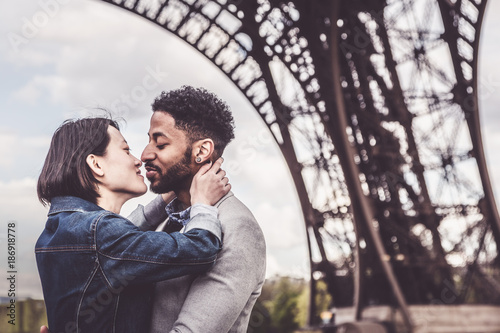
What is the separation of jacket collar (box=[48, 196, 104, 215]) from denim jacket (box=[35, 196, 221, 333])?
6 centimetres

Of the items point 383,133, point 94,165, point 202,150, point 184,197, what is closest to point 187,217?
point 184,197

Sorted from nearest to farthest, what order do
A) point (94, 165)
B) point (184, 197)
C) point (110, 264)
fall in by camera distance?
point (110, 264) → point (94, 165) → point (184, 197)

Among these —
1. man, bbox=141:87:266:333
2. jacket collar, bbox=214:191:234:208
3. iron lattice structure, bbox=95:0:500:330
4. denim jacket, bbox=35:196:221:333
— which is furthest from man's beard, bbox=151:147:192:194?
iron lattice structure, bbox=95:0:500:330

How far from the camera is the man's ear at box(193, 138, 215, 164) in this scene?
107 inches

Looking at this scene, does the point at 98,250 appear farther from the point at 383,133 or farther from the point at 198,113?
the point at 383,133

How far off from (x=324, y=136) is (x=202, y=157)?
38.2 feet

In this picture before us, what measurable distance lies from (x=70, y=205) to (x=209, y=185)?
502 mm

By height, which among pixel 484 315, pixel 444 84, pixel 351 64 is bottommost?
pixel 484 315

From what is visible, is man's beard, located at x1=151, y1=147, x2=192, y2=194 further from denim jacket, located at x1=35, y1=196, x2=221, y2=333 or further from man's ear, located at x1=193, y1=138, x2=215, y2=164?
denim jacket, located at x1=35, y1=196, x2=221, y2=333

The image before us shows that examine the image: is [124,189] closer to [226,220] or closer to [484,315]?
[226,220]

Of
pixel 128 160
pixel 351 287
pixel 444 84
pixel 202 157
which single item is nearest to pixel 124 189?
pixel 128 160

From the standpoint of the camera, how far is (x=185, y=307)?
2.34m

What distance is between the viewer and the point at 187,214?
2.71m

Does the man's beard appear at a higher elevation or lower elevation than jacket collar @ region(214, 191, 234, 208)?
higher
